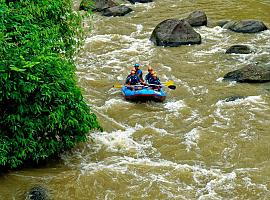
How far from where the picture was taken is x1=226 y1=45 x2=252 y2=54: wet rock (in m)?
16.3

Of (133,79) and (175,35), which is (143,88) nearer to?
(133,79)

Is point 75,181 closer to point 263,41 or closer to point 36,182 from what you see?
point 36,182

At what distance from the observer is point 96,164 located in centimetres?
924

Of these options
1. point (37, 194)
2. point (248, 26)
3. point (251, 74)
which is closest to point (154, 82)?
point (251, 74)

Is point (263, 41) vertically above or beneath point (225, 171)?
above

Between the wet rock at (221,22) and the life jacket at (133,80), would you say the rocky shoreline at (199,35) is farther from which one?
the life jacket at (133,80)

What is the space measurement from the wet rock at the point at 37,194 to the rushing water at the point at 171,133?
0.42ft

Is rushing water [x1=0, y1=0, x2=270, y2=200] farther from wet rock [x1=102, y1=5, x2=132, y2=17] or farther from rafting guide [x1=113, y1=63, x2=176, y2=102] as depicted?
wet rock [x1=102, y1=5, x2=132, y2=17]

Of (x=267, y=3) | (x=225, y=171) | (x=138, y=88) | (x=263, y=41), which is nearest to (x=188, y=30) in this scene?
(x=263, y=41)

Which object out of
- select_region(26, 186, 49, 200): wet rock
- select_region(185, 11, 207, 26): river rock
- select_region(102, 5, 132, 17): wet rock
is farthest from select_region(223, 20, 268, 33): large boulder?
select_region(26, 186, 49, 200): wet rock

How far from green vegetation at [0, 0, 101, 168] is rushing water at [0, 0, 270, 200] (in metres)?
0.62

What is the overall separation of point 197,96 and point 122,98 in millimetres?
2159

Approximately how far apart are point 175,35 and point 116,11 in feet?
17.2

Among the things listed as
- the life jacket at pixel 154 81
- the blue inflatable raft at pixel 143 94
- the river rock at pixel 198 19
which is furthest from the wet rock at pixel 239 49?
the blue inflatable raft at pixel 143 94
